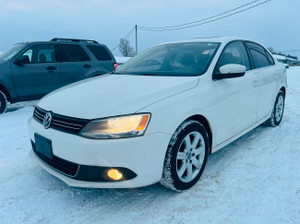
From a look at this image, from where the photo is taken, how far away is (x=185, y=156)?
2297 mm

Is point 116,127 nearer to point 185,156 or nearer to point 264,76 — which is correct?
point 185,156

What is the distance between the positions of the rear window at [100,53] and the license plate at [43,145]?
15.3 ft

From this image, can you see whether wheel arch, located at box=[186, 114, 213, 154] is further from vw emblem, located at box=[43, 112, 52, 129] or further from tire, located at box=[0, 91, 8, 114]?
tire, located at box=[0, 91, 8, 114]

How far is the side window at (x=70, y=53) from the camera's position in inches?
241

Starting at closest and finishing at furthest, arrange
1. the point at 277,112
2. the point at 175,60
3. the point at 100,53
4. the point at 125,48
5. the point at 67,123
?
the point at 67,123 < the point at 175,60 < the point at 277,112 < the point at 100,53 < the point at 125,48

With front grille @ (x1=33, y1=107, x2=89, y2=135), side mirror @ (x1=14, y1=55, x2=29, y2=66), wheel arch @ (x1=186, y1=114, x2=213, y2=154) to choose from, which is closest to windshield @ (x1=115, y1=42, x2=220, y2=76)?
wheel arch @ (x1=186, y1=114, x2=213, y2=154)

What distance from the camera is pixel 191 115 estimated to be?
225 cm

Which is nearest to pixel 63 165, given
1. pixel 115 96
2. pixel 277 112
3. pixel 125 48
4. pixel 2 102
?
pixel 115 96

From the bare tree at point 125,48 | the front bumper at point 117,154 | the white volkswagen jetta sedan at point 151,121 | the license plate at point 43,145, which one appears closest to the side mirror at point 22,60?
the white volkswagen jetta sedan at point 151,121

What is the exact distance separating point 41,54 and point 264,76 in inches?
197

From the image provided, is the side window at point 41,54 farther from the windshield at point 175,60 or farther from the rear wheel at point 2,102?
the windshield at point 175,60

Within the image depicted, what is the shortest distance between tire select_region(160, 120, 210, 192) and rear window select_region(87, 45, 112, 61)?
16.3 ft

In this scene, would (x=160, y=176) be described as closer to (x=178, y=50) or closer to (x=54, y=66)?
(x=178, y=50)

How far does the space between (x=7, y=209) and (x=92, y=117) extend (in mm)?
1172
